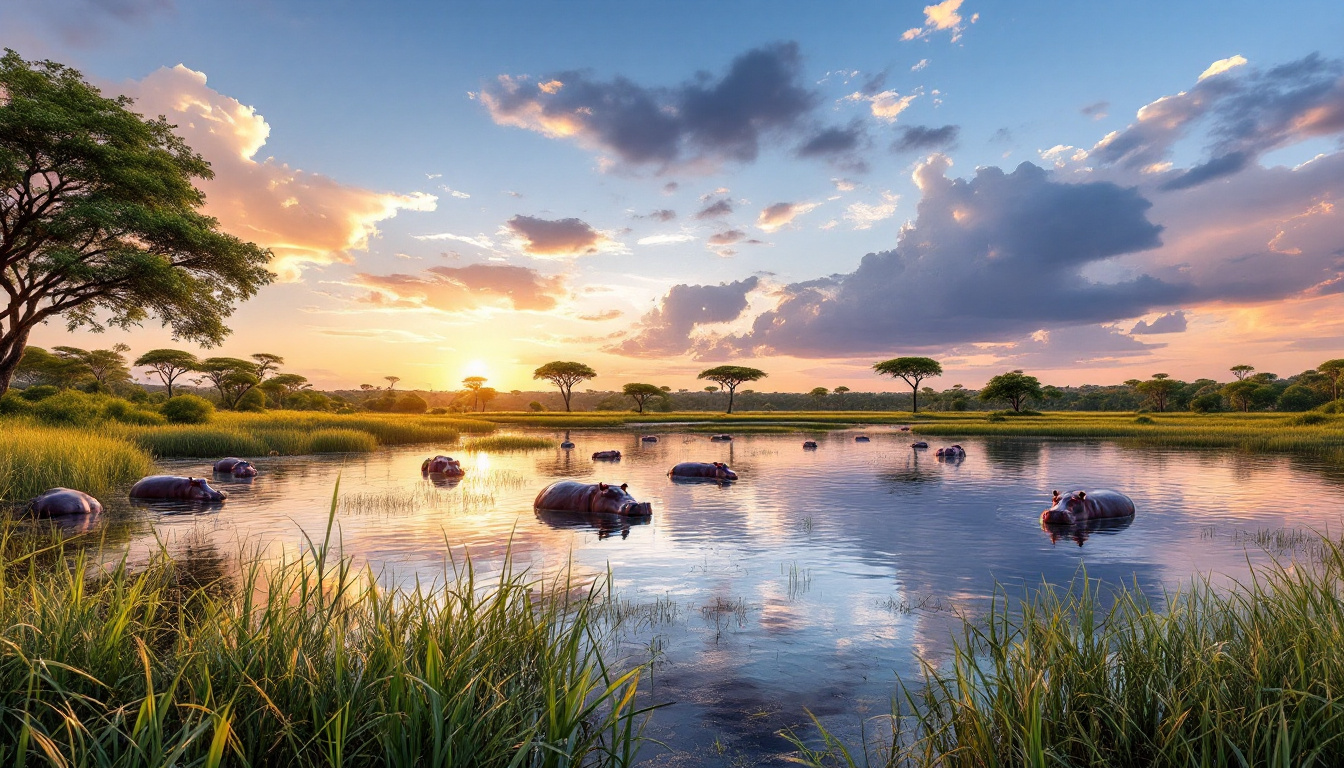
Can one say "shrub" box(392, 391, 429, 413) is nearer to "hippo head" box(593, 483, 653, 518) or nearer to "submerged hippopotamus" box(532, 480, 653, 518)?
"submerged hippopotamus" box(532, 480, 653, 518)

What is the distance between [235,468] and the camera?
21172 millimetres

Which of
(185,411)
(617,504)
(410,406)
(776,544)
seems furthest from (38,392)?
(410,406)

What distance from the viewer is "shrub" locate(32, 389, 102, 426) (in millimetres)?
26266

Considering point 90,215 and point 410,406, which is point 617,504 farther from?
point 410,406

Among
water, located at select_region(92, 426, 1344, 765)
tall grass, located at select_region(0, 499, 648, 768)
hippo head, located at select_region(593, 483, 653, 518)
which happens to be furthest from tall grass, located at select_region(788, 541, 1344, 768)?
hippo head, located at select_region(593, 483, 653, 518)

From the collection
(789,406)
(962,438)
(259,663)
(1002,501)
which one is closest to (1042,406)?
(789,406)

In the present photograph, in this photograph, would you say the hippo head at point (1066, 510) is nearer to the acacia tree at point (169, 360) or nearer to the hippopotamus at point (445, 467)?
the hippopotamus at point (445, 467)

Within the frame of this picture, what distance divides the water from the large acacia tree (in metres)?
9.15

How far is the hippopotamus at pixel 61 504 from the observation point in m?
12.8

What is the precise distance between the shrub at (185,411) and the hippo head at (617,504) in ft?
102

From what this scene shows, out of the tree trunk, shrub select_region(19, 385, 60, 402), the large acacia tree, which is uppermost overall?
the large acacia tree

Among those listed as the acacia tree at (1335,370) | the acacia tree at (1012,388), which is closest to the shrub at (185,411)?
the acacia tree at (1012,388)

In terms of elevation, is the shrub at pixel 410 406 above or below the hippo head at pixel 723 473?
above

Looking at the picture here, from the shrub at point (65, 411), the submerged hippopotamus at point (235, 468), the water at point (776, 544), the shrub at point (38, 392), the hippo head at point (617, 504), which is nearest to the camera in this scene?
the water at point (776, 544)
